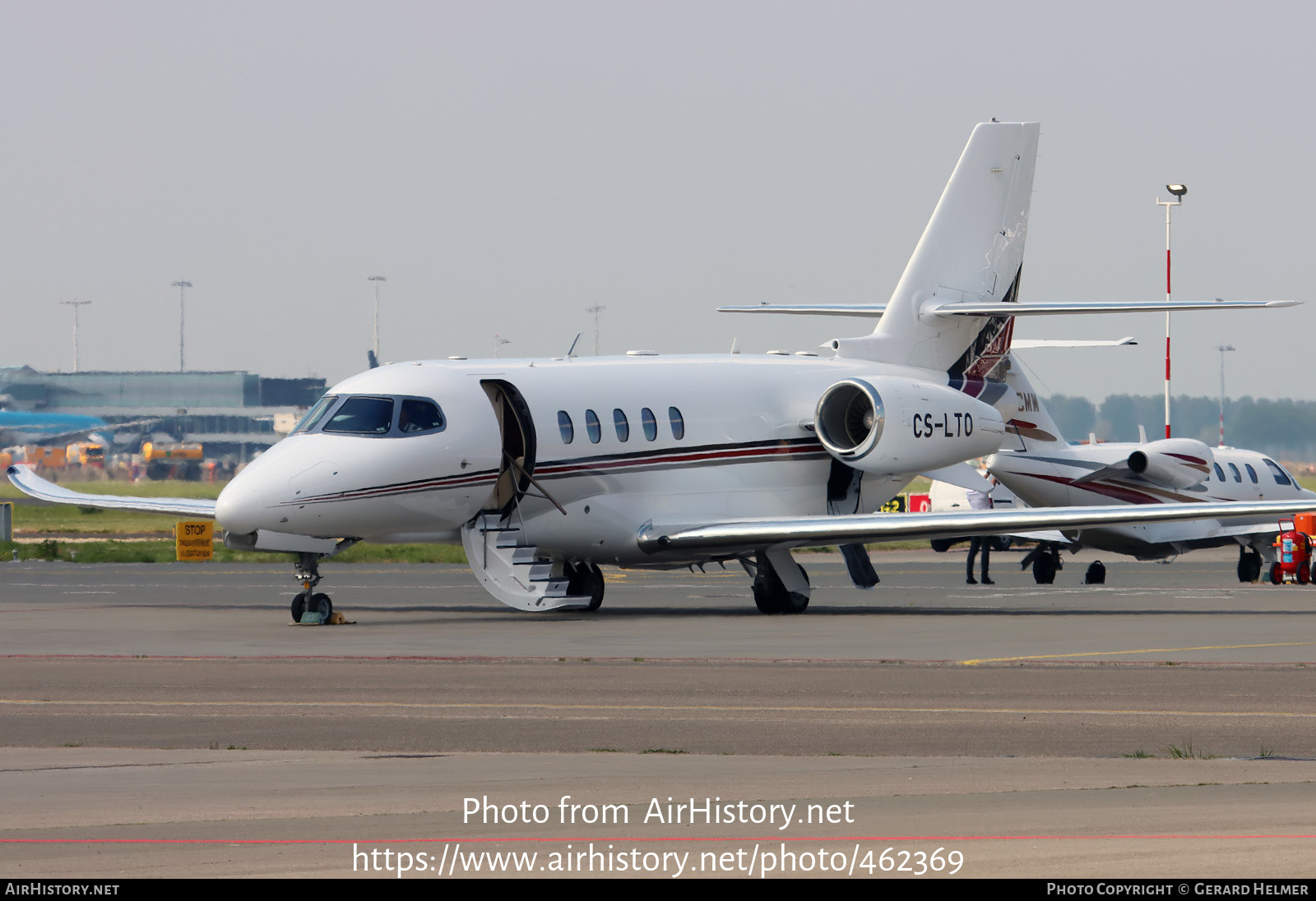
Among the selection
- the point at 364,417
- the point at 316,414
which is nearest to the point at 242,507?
the point at 316,414

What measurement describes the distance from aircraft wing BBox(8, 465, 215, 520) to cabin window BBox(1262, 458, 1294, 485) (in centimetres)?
2682

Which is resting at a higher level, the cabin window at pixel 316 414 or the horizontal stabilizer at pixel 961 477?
the cabin window at pixel 316 414

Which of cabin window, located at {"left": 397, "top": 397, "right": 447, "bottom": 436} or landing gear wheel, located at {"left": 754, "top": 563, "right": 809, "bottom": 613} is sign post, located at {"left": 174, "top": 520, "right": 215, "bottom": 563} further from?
cabin window, located at {"left": 397, "top": 397, "right": 447, "bottom": 436}

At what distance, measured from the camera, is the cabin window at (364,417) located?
2634 centimetres

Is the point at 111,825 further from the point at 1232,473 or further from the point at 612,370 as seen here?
the point at 1232,473

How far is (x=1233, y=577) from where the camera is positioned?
43594 mm

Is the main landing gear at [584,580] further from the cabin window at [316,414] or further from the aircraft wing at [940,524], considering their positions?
the cabin window at [316,414]

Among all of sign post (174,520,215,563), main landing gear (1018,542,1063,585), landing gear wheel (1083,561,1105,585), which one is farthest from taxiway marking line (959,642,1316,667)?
sign post (174,520,215,563)

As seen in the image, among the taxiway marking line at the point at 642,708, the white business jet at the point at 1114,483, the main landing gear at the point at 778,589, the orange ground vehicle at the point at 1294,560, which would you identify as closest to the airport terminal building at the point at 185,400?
the white business jet at the point at 1114,483

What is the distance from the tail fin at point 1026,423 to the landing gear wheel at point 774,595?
747 cm

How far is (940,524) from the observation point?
27.5m

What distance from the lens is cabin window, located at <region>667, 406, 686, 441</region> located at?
2992 cm

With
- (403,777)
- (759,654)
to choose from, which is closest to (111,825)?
(403,777)
